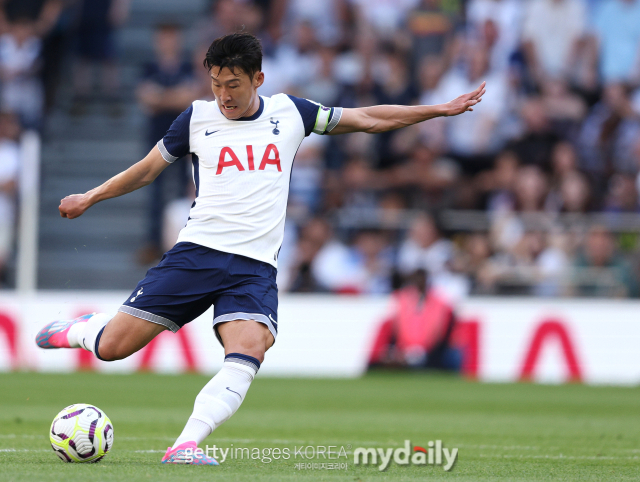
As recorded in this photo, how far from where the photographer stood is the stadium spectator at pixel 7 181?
1525cm

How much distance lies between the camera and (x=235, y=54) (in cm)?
552

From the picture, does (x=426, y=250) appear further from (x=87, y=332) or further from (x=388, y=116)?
(x=87, y=332)

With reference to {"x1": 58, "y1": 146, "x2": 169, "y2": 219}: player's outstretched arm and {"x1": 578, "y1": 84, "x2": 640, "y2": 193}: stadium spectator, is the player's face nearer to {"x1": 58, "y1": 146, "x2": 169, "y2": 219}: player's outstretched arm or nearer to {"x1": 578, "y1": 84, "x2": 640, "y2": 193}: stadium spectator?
{"x1": 58, "y1": 146, "x2": 169, "y2": 219}: player's outstretched arm

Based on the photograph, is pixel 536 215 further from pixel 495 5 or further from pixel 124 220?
pixel 124 220

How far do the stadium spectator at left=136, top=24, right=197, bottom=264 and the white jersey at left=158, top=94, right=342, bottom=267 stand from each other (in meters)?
9.47

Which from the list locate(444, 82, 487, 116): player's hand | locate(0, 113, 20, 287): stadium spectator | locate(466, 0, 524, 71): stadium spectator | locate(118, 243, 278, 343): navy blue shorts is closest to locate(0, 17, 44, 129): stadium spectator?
locate(0, 113, 20, 287): stadium spectator

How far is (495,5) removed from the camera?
1686cm

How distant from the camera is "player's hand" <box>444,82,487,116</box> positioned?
5.88 meters

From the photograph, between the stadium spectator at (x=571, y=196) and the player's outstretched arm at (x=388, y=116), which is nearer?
the player's outstretched arm at (x=388, y=116)

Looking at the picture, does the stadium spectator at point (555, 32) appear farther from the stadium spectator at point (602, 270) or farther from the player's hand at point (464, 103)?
the player's hand at point (464, 103)

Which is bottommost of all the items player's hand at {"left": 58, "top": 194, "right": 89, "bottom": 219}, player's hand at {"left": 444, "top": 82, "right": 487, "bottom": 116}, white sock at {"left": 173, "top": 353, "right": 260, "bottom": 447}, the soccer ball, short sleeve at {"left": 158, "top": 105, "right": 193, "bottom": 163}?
the soccer ball

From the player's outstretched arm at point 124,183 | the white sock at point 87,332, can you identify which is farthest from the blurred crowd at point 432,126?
the player's outstretched arm at point 124,183

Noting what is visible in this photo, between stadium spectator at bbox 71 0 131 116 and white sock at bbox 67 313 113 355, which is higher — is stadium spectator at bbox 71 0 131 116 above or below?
above

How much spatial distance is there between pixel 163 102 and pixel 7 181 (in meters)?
2.62
